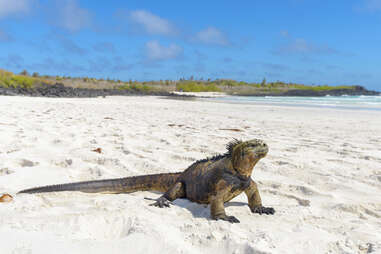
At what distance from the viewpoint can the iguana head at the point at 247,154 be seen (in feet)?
8.07

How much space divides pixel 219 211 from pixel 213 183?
0.28 m

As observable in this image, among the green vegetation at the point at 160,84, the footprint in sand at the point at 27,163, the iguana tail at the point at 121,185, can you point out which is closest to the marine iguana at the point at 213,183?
the iguana tail at the point at 121,185

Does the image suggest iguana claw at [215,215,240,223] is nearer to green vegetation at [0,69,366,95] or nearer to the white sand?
the white sand

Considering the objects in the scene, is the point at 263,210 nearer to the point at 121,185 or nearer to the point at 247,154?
the point at 247,154

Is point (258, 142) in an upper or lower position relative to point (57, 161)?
upper

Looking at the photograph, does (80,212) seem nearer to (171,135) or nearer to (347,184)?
(347,184)

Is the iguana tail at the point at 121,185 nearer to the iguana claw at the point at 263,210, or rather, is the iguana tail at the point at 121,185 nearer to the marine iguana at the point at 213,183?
the marine iguana at the point at 213,183

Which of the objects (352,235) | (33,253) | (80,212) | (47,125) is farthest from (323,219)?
(47,125)

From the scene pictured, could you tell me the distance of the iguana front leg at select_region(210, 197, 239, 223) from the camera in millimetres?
2398

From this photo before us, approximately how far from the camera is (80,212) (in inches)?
94.6

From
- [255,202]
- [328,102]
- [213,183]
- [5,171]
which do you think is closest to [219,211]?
[213,183]

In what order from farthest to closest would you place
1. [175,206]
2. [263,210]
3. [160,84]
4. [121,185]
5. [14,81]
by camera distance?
[160,84] → [14,81] → [121,185] → [175,206] → [263,210]

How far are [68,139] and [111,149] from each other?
1.02 m

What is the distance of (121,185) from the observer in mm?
3125
